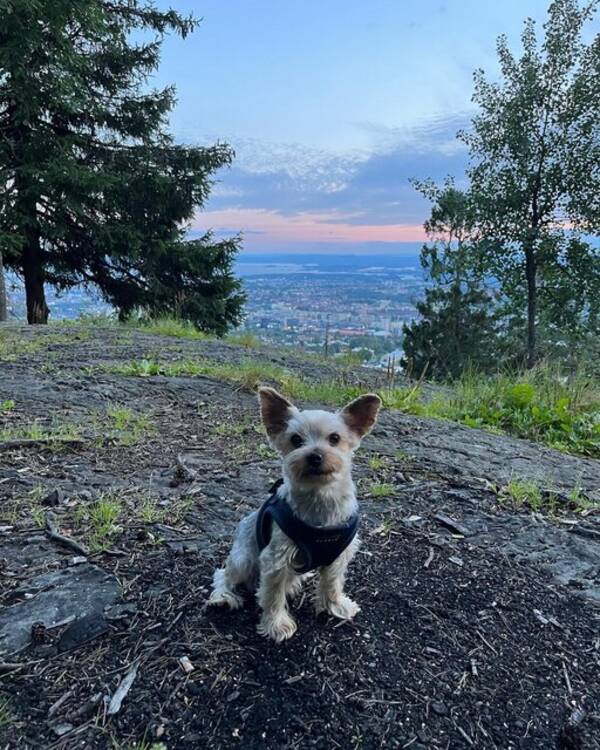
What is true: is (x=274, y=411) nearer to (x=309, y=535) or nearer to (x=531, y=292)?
(x=309, y=535)

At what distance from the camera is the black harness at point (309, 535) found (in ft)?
7.88

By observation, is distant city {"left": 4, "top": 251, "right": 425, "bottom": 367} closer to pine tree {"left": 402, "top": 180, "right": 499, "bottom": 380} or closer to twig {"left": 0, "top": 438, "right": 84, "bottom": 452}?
pine tree {"left": 402, "top": 180, "right": 499, "bottom": 380}

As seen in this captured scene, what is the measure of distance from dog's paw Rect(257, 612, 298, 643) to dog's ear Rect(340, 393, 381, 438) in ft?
3.17

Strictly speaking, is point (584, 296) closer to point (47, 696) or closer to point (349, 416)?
point (349, 416)

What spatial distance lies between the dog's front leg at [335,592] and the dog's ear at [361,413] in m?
0.59

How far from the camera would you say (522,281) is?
67.3 feet

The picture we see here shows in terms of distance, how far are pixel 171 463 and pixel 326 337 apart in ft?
21.6

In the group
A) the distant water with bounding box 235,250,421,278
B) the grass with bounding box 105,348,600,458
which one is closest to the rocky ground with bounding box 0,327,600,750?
the grass with bounding box 105,348,600,458

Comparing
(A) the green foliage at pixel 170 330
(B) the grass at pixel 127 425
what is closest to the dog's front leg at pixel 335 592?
(B) the grass at pixel 127 425

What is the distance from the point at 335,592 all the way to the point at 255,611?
40 cm

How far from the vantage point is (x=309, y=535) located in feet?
7.88

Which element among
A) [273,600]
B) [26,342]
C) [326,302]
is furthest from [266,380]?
[326,302]

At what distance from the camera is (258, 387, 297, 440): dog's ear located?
272 centimetres

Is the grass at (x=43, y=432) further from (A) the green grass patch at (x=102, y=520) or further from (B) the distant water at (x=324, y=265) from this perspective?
(B) the distant water at (x=324, y=265)
